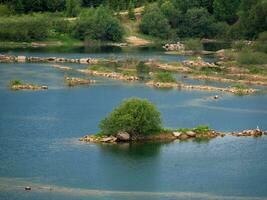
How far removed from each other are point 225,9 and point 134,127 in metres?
94.9

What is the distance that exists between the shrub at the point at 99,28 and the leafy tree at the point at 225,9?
2217 centimetres

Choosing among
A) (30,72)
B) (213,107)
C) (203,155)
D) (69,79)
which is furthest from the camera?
(30,72)

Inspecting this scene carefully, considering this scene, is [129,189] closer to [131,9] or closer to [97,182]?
[97,182]

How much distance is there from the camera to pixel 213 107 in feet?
277

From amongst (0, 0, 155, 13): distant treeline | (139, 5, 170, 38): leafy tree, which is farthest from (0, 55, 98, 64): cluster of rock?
(139, 5, 170, 38): leafy tree

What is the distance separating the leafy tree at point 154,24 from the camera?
151125 millimetres

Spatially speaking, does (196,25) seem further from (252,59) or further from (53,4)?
(252,59)

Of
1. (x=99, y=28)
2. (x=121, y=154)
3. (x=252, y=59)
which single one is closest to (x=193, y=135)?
(x=121, y=154)

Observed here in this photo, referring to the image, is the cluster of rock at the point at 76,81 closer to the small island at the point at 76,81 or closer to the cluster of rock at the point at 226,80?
the small island at the point at 76,81

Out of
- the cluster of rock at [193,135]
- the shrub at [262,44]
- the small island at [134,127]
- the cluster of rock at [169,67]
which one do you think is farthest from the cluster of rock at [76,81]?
the shrub at [262,44]

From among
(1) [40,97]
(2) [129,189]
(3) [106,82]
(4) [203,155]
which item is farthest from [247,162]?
(3) [106,82]

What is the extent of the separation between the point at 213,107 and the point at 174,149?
1847 cm

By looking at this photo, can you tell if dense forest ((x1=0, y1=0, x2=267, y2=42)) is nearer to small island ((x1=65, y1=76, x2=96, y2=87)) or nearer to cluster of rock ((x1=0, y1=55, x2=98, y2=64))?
cluster of rock ((x1=0, y1=55, x2=98, y2=64))

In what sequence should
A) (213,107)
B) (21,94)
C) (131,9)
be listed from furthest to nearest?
(131,9) < (21,94) < (213,107)
